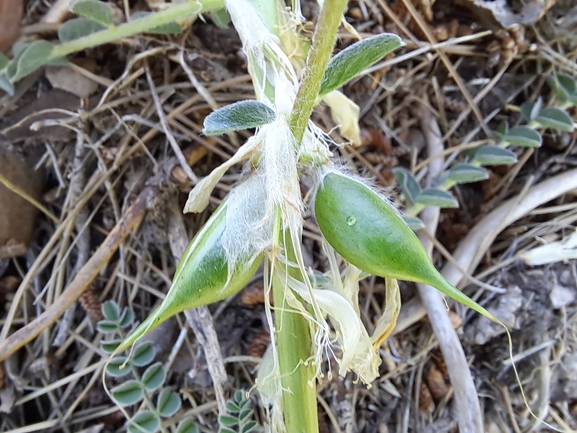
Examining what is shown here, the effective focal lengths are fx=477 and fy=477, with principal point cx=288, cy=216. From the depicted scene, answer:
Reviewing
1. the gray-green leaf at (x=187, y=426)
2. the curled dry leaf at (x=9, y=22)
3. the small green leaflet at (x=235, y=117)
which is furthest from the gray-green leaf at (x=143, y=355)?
the curled dry leaf at (x=9, y=22)

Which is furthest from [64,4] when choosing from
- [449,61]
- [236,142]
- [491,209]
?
[491,209]

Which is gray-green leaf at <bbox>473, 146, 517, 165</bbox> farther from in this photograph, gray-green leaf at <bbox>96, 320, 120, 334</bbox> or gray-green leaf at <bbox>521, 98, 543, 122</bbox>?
gray-green leaf at <bbox>96, 320, 120, 334</bbox>

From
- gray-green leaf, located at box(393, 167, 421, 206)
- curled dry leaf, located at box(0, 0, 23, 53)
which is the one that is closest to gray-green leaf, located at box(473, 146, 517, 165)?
gray-green leaf, located at box(393, 167, 421, 206)

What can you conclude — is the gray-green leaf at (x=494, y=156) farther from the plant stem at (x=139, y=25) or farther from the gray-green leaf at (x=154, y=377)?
the gray-green leaf at (x=154, y=377)

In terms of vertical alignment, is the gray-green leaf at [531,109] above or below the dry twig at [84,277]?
above

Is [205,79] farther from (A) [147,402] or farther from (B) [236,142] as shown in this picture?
(A) [147,402]

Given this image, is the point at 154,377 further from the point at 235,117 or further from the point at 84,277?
the point at 235,117

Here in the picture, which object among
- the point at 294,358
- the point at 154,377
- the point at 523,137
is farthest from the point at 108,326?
the point at 523,137
